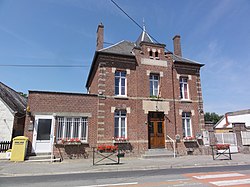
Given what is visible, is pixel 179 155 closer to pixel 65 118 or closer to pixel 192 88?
pixel 192 88

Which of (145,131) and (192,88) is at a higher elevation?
(192,88)

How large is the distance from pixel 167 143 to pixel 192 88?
17.3ft

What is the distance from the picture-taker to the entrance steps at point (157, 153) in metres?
12.4

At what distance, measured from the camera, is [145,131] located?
13281 mm

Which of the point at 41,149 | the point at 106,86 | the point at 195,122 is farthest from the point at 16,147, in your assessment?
the point at 195,122

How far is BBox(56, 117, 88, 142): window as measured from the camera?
39.3ft

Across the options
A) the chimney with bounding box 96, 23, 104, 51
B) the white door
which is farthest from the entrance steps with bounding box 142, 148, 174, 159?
the chimney with bounding box 96, 23, 104, 51

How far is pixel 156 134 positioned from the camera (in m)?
13.7

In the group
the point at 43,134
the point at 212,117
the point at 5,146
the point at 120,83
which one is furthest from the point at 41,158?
the point at 212,117

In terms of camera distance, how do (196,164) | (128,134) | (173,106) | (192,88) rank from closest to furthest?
(196,164)
(128,134)
(173,106)
(192,88)

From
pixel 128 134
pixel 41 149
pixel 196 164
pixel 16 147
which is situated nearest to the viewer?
pixel 196 164

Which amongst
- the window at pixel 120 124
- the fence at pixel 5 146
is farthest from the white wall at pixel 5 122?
the window at pixel 120 124

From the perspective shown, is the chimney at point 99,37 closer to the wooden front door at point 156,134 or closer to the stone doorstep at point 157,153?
the wooden front door at point 156,134

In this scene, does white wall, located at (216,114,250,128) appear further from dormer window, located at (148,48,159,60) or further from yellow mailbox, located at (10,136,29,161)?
yellow mailbox, located at (10,136,29,161)
